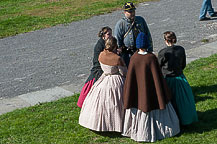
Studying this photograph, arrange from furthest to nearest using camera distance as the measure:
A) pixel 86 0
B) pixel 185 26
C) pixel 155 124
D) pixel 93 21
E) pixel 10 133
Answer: pixel 86 0
pixel 93 21
pixel 185 26
pixel 10 133
pixel 155 124

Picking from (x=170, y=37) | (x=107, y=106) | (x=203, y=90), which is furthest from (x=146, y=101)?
(x=203, y=90)

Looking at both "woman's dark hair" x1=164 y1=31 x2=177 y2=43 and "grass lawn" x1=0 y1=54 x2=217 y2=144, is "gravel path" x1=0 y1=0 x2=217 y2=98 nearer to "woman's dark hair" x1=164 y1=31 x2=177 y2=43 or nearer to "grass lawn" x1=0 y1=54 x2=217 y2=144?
"grass lawn" x1=0 y1=54 x2=217 y2=144

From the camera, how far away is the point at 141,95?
6.44m

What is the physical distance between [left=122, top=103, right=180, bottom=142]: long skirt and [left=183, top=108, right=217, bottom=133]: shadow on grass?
15.4 inches

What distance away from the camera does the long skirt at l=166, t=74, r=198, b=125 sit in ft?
22.4

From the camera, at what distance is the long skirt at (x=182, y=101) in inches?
268

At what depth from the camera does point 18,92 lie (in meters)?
9.88

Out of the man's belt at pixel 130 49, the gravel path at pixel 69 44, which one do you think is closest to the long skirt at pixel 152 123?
the man's belt at pixel 130 49

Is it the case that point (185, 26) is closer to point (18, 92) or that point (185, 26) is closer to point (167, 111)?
point (18, 92)

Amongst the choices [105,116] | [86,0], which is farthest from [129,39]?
[86,0]

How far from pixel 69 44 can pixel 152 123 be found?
7.38 m

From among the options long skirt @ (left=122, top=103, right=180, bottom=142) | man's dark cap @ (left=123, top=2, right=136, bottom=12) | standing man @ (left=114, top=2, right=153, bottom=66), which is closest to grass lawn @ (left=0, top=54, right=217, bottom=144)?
long skirt @ (left=122, top=103, right=180, bottom=142)

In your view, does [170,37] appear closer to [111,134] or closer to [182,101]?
[182,101]

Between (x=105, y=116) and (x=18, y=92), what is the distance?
146 inches
